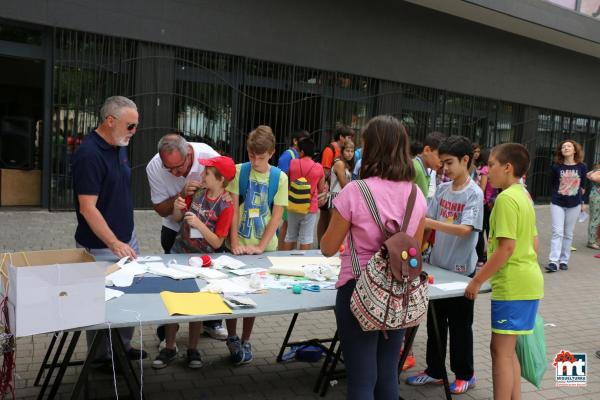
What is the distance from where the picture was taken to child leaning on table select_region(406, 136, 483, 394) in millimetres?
3577

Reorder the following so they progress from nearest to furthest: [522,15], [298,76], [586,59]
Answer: [298,76], [522,15], [586,59]

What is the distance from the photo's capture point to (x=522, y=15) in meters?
14.5

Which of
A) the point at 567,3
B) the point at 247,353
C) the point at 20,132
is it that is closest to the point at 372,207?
the point at 247,353

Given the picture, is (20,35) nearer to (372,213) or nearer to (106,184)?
(106,184)

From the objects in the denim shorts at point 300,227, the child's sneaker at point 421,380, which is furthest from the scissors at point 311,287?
the denim shorts at point 300,227

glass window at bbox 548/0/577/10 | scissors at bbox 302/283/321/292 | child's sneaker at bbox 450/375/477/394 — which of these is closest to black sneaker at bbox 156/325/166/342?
scissors at bbox 302/283/321/292

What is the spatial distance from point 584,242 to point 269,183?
9.65 m

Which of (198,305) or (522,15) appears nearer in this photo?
(198,305)

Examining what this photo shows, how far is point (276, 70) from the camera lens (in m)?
11.6

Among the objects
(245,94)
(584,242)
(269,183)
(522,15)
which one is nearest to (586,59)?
(522,15)

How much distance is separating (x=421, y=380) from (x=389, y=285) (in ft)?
5.81

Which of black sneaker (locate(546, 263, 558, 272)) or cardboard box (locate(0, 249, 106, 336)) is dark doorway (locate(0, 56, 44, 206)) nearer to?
cardboard box (locate(0, 249, 106, 336))

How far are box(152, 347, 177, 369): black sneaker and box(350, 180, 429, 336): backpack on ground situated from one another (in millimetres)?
1945

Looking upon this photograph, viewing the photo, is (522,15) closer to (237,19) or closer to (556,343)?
(237,19)
